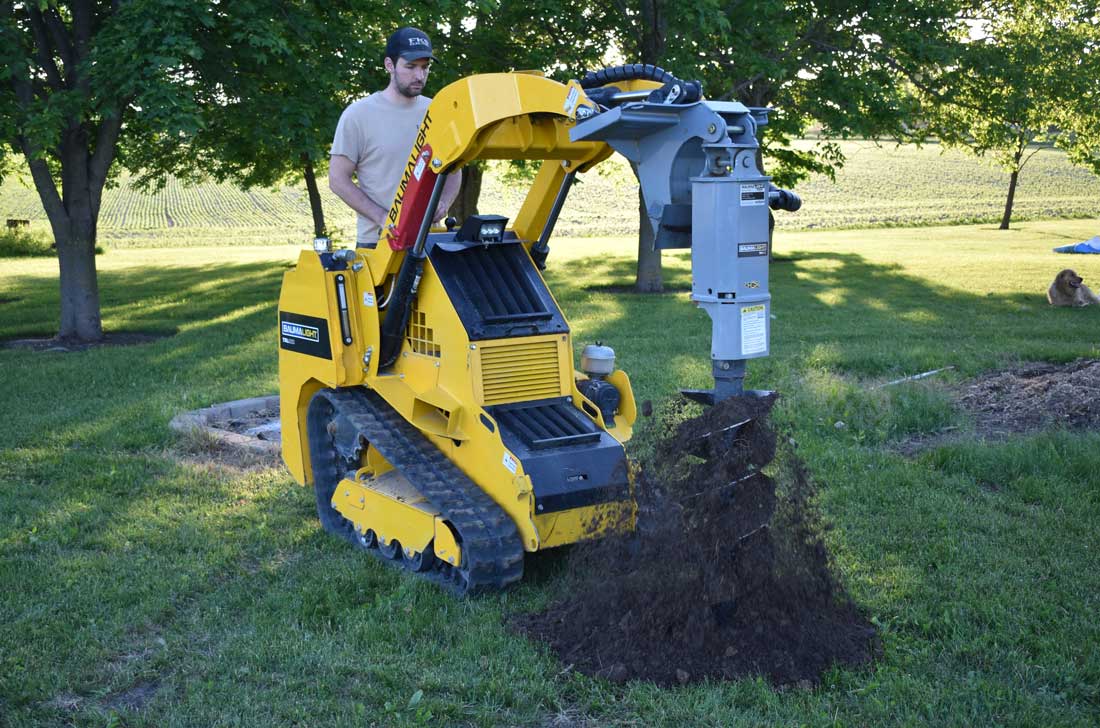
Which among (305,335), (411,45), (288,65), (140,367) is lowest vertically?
(140,367)

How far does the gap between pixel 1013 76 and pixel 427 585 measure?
1679cm

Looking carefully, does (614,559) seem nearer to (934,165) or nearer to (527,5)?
(527,5)

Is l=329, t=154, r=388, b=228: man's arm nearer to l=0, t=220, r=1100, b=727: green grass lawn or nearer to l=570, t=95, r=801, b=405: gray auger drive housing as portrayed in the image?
l=0, t=220, r=1100, b=727: green grass lawn

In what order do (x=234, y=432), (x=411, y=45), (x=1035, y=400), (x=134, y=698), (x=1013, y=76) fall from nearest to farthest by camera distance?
(x=134, y=698), (x=411, y=45), (x=1035, y=400), (x=234, y=432), (x=1013, y=76)

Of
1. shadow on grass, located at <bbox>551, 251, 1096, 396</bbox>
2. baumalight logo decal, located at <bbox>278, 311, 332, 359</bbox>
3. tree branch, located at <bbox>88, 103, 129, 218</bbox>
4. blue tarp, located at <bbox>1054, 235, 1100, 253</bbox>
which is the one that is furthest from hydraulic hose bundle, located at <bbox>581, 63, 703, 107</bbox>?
blue tarp, located at <bbox>1054, 235, 1100, 253</bbox>

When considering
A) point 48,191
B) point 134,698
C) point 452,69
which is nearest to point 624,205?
point 452,69

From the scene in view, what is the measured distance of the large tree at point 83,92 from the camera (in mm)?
11445

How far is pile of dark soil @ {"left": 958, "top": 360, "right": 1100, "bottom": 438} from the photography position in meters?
8.37

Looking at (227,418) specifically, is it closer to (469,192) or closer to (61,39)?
(61,39)

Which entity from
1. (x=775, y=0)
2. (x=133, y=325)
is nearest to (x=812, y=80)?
(x=775, y=0)

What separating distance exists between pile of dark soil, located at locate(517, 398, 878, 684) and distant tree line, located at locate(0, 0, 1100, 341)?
8336 mm

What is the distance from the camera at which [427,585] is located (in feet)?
18.1

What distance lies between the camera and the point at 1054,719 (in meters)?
4.11

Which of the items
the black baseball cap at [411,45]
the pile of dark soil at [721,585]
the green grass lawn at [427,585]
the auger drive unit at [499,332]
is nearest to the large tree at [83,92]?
the green grass lawn at [427,585]
